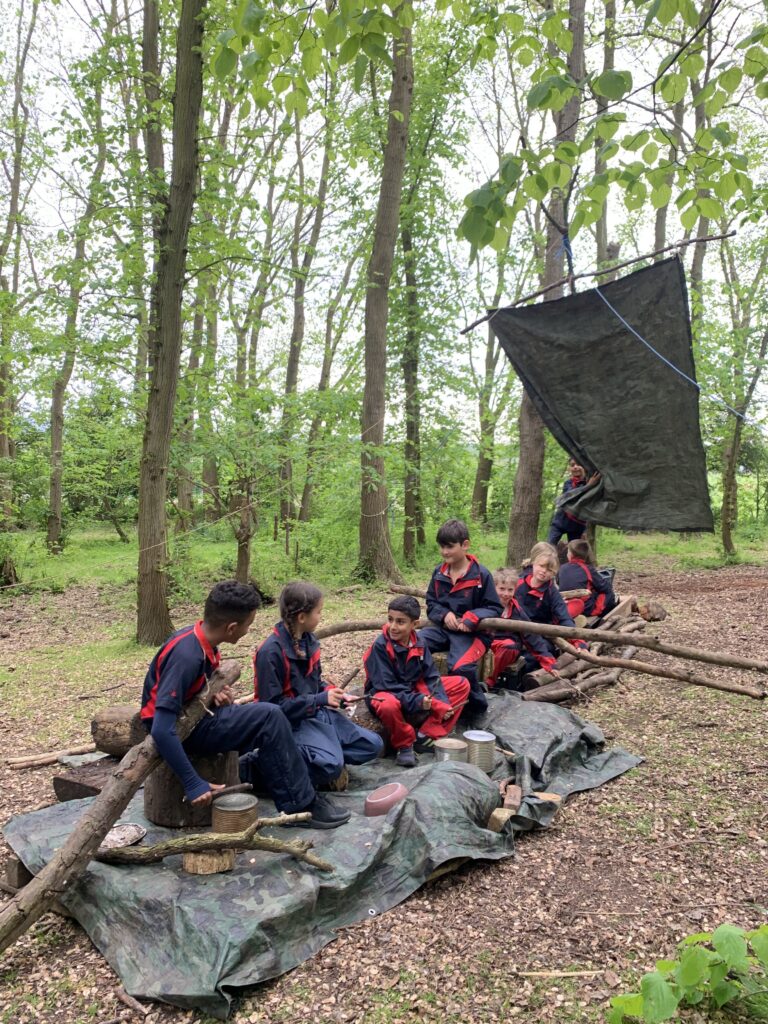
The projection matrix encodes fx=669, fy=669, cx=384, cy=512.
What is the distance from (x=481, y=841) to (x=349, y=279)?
680 inches

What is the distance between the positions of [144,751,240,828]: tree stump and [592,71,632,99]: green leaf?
3.17m

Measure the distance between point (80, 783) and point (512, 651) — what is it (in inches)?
124

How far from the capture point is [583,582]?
6695mm

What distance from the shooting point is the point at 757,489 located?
17.7 metres

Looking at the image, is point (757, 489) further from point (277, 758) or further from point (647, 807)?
point (277, 758)

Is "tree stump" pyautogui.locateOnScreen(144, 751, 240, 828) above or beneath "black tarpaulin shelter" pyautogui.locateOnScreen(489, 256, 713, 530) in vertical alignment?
beneath

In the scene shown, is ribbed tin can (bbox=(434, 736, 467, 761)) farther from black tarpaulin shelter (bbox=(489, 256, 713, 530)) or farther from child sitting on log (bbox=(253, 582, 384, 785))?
black tarpaulin shelter (bbox=(489, 256, 713, 530))

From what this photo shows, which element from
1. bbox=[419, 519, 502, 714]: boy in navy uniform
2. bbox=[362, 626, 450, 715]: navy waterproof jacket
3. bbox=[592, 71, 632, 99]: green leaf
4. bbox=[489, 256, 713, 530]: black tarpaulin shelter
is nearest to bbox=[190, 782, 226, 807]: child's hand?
bbox=[362, 626, 450, 715]: navy waterproof jacket

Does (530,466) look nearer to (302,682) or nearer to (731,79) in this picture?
(302,682)

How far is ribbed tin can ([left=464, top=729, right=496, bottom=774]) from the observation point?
12.6ft

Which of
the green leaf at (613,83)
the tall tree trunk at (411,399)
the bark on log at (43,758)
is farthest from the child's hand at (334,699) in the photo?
the tall tree trunk at (411,399)

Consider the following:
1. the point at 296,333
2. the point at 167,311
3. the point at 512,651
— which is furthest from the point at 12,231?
the point at 512,651

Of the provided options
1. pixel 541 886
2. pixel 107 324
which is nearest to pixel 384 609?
pixel 107 324

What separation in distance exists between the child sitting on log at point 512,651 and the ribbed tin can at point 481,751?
4.34 feet
